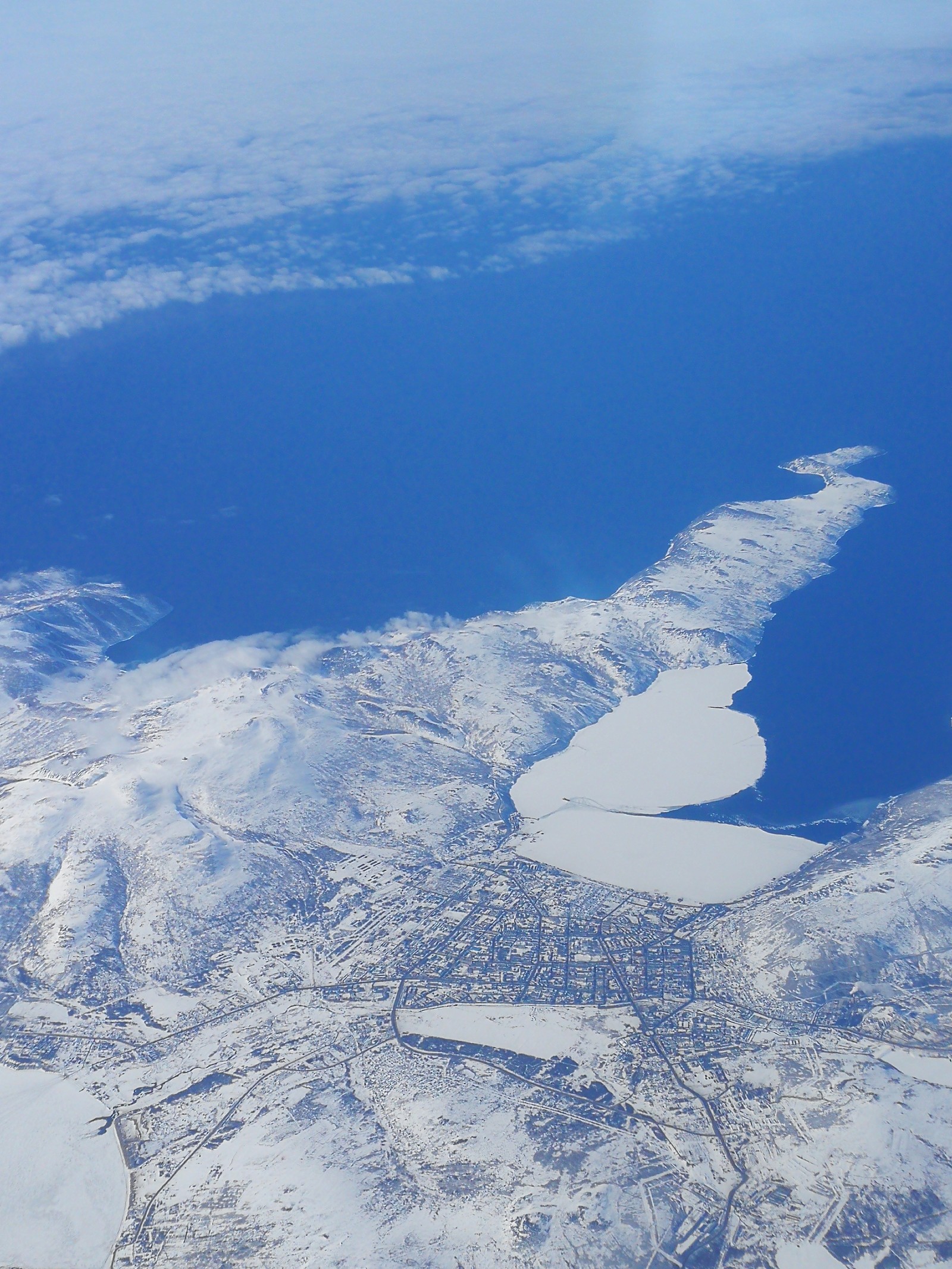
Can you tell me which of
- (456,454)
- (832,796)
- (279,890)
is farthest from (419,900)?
(456,454)

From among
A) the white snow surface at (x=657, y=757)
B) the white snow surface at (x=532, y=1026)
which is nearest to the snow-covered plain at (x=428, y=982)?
the white snow surface at (x=532, y=1026)

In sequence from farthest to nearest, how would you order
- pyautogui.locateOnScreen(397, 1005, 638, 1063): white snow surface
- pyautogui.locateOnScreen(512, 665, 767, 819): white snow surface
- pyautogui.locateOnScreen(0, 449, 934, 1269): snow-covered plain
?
pyautogui.locateOnScreen(512, 665, 767, 819): white snow surface
pyautogui.locateOnScreen(397, 1005, 638, 1063): white snow surface
pyautogui.locateOnScreen(0, 449, 934, 1269): snow-covered plain

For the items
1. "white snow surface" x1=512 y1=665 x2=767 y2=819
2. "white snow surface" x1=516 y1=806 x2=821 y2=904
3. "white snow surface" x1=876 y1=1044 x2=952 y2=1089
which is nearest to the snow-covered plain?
"white snow surface" x1=876 y1=1044 x2=952 y2=1089

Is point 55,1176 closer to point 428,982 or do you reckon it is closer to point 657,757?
point 428,982

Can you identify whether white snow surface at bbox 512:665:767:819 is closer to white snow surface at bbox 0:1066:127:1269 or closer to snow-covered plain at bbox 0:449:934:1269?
snow-covered plain at bbox 0:449:934:1269

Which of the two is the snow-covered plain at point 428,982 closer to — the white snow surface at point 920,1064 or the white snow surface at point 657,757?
the white snow surface at point 920,1064
